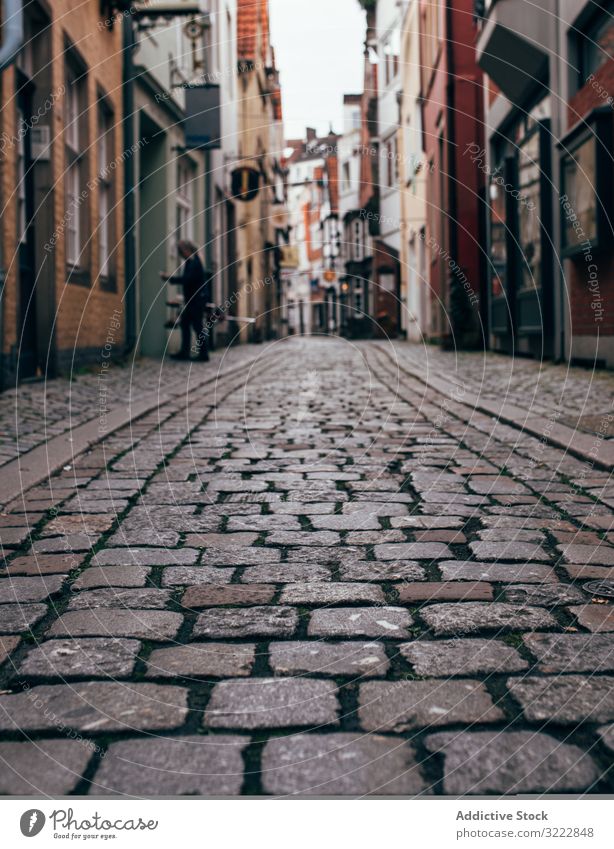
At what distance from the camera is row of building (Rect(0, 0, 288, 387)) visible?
968cm

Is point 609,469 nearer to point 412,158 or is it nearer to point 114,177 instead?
point 114,177

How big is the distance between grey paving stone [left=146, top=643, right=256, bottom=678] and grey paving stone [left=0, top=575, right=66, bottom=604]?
61 centimetres

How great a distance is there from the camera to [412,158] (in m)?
27.3

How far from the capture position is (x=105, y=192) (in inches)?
538

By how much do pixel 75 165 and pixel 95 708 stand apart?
10874 mm

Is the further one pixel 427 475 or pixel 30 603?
pixel 427 475

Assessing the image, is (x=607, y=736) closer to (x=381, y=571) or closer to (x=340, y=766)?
(x=340, y=766)

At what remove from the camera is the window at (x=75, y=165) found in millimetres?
11797

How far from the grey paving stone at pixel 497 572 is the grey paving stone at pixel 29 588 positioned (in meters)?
1.13

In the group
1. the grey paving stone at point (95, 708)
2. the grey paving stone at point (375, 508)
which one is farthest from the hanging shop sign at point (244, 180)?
the grey paving stone at point (95, 708)

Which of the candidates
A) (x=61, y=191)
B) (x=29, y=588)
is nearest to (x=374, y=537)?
(x=29, y=588)
